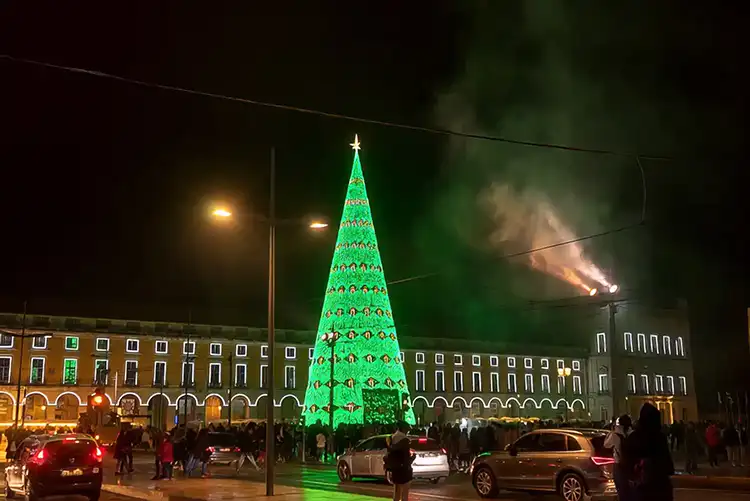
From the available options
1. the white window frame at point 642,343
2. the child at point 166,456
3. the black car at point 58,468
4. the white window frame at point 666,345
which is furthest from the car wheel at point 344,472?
the white window frame at point 666,345

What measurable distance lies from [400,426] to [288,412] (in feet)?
286

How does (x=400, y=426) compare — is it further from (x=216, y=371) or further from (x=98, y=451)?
(x=216, y=371)

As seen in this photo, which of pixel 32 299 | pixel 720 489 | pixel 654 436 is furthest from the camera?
pixel 32 299

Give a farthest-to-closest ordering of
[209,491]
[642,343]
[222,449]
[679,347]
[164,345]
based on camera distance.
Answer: [679,347], [642,343], [164,345], [222,449], [209,491]

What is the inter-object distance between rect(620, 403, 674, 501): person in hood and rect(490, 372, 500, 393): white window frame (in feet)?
343

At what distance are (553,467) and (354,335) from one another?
786 inches

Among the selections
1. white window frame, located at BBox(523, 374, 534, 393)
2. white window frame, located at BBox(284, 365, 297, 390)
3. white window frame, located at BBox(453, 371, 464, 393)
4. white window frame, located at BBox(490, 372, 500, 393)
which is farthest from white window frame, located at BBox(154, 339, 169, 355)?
white window frame, located at BBox(523, 374, 534, 393)

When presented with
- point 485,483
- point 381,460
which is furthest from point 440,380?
point 485,483

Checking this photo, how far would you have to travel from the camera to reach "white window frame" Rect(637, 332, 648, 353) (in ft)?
337

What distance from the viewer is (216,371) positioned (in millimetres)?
95062

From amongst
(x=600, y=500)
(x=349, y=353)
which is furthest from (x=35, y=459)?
(x=349, y=353)

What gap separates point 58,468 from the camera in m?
17.2

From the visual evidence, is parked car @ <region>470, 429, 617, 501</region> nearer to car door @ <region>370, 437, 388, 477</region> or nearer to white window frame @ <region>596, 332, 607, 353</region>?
car door @ <region>370, 437, 388, 477</region>

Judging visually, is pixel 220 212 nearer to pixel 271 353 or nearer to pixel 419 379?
pixel 271 353
